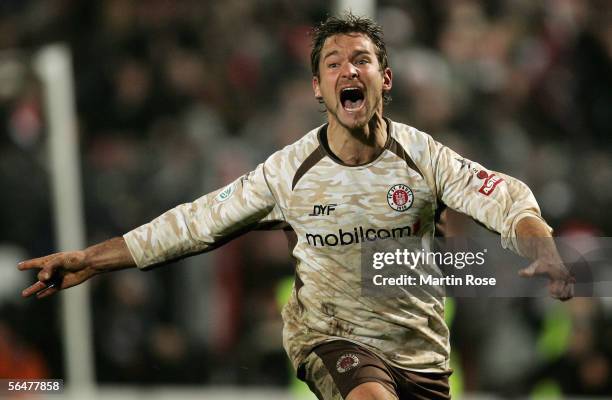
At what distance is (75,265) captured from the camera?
5402 millimetres

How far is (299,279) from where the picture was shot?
5.37 metres

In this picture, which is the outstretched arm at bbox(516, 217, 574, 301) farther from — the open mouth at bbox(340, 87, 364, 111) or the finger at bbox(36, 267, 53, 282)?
the finger at bbox(36, 267, 53, 282)

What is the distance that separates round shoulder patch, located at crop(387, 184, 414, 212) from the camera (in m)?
5.16

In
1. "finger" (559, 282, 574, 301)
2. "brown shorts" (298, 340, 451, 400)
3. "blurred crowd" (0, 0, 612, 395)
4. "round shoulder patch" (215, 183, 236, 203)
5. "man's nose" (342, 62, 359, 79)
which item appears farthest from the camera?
"blurred crowd" (0, 0, 612, 395)


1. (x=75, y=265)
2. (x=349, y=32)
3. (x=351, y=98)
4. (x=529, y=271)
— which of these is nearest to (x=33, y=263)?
(x=75, y=265)

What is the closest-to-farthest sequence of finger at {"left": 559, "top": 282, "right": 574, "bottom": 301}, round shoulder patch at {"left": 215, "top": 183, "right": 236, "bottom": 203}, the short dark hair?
finger at {"left": 559, "top": 282, "right": 574, "bottom": 301}, the short dark hair, round shoulder patch at {"left": 215, "top": 183, "right": 236, "bottom": 203}

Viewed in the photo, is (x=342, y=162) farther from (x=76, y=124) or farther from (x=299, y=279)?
(x=76, y=124)

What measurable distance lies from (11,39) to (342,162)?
6.17 m

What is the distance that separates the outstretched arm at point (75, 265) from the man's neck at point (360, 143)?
108 centimetres

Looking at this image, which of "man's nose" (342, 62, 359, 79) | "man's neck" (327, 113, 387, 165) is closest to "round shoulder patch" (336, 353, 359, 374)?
"man's neck" (327, 113, 387, 165)

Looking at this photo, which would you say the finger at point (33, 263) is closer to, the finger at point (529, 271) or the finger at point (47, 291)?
the finger at point (47, 291)

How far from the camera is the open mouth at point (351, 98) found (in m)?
5.19

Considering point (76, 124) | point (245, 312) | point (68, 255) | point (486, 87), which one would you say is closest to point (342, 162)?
point (68, 255)

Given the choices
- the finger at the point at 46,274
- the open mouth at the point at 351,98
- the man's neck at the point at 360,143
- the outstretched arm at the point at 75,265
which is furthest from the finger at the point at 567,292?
the finger at the point at 46,274
